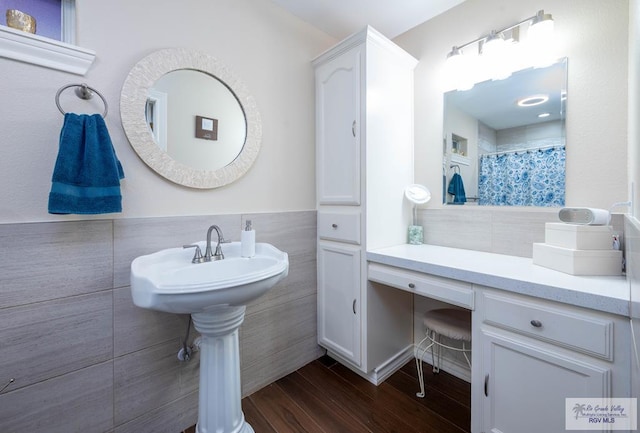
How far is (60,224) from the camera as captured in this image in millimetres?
1093

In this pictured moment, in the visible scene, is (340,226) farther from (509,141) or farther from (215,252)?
(509,141)

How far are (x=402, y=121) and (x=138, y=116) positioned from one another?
1614 millimetres

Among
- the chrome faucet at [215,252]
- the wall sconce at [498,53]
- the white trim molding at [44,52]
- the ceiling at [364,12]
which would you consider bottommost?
the chrome faucet at [215,252]

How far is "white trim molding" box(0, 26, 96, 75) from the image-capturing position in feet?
3.22

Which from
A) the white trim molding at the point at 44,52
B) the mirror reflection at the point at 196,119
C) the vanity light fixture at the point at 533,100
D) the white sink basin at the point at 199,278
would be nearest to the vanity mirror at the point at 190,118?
the mirror reflection at the point at 196,119

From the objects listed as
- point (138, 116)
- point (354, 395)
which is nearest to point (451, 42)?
point (138, 116)

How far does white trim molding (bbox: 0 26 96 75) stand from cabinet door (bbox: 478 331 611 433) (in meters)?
2.06

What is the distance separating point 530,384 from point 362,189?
1.17 metres

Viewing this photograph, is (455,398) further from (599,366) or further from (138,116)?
(138,116)

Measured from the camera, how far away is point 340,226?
5.91 ft

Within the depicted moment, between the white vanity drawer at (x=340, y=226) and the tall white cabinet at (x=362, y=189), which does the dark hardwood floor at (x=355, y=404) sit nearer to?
the tall white cabinet at (x=362, y=189)

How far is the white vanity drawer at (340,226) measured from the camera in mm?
1705

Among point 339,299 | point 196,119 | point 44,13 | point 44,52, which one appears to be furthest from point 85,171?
point 339,299

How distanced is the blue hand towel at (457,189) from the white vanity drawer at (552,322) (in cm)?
82
